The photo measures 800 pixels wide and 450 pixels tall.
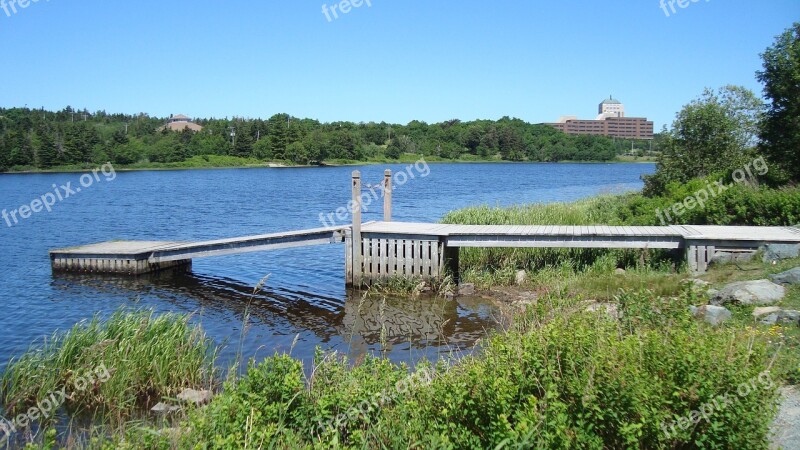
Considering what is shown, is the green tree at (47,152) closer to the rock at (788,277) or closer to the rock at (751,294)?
the rock at (751,294)

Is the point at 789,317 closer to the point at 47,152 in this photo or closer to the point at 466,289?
the point at 466,289

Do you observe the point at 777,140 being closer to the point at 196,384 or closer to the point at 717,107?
the point at 717,107

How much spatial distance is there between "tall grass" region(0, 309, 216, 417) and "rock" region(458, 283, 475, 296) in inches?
279

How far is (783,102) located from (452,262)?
12283mm

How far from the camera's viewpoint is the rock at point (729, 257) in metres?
13.7

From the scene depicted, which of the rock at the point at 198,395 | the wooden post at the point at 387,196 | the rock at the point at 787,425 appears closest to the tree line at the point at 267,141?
the wooden post at the point at 387,196

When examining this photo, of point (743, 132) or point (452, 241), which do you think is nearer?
point (452, 241)

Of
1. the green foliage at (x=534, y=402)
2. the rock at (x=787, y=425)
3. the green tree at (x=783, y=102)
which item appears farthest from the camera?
the green tree at (x=783, y=102)

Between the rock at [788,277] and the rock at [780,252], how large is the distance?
226 centimetres

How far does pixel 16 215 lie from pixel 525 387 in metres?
38.7

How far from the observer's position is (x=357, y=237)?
633 inches

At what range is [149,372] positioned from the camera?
9.45 m

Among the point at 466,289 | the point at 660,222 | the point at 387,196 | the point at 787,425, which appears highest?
the point at 387,196

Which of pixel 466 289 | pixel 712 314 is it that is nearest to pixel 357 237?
pixel 466 289
